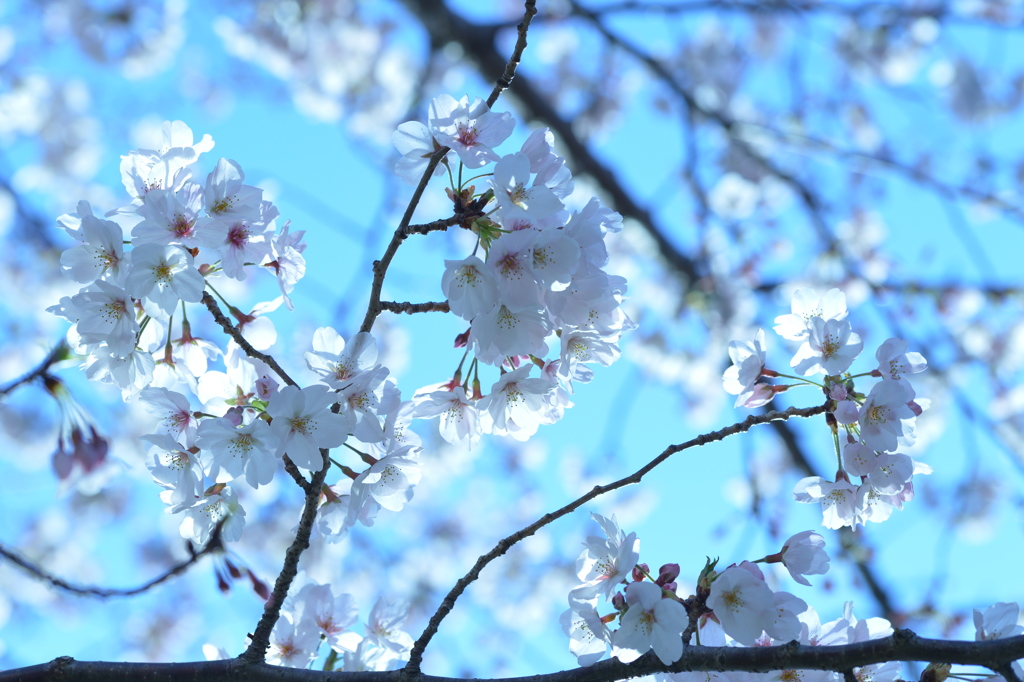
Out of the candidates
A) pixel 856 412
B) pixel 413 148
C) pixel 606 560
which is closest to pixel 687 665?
pixel 606 560

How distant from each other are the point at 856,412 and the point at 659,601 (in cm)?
55

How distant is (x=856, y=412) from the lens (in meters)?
1.39

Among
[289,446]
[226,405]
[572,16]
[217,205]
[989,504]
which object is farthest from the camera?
[989,504]

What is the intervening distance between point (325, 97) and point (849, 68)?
6723 millimetres

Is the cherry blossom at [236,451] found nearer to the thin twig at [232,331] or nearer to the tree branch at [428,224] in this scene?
the thin twig at [232,331]

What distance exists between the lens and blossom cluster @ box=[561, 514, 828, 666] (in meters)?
1.17

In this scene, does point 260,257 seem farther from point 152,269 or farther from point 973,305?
point 973,305

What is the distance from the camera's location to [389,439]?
4.61ft

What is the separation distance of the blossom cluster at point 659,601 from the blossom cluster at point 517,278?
309mm

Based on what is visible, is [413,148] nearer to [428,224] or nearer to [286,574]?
[428,224]

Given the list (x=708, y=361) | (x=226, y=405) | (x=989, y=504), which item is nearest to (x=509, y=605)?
Result: (x=708, y=361)

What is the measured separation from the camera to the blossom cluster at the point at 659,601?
3.84 ft

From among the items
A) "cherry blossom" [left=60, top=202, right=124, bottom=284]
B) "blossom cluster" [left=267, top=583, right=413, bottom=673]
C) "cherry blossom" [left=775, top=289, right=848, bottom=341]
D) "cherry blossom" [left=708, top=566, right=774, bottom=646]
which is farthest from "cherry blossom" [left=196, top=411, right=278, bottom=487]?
"cherry blossom" [left=775, top=289, right=848, bottom=341]

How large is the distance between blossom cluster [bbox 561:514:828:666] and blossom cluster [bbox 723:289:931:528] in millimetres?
118
